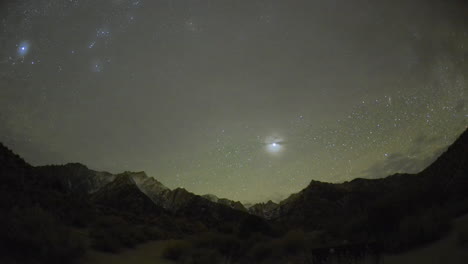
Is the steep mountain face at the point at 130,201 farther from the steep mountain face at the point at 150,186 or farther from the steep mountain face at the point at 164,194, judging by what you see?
the steep mountain face at the point at 150,186

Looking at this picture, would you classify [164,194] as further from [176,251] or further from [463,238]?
[463,238]

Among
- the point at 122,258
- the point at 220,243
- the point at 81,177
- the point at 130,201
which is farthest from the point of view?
the point at 81,177

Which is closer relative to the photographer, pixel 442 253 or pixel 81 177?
pixel 442 253

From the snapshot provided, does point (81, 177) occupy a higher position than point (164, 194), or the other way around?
point (81, 177)

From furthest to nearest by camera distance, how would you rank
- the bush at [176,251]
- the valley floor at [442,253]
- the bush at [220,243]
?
the bush at [220,243], the bush at [176,251], the valley floor at [442,253]

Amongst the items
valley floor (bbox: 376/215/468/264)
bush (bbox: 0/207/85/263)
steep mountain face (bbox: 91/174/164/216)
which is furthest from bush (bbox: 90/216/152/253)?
steep mountain face (bbox: 91/174/164/216)

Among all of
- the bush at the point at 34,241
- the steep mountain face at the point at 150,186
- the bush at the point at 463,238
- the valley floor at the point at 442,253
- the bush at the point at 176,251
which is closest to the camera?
the valley floor at the point at 442,253

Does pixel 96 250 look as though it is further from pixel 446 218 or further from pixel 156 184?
pixel 156 184

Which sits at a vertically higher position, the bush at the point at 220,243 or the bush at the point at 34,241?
the bush at the point at 34,241

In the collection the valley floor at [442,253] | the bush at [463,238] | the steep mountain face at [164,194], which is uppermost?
the steep mountain face at [164,194]

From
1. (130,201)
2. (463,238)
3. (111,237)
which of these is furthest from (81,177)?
(463,238)

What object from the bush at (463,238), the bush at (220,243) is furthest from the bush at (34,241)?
the bush at (463,238)

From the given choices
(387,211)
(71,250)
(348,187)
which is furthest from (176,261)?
(348,187)

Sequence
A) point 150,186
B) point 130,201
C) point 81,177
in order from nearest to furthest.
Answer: point 130,201
point 81,177
point 150,186
